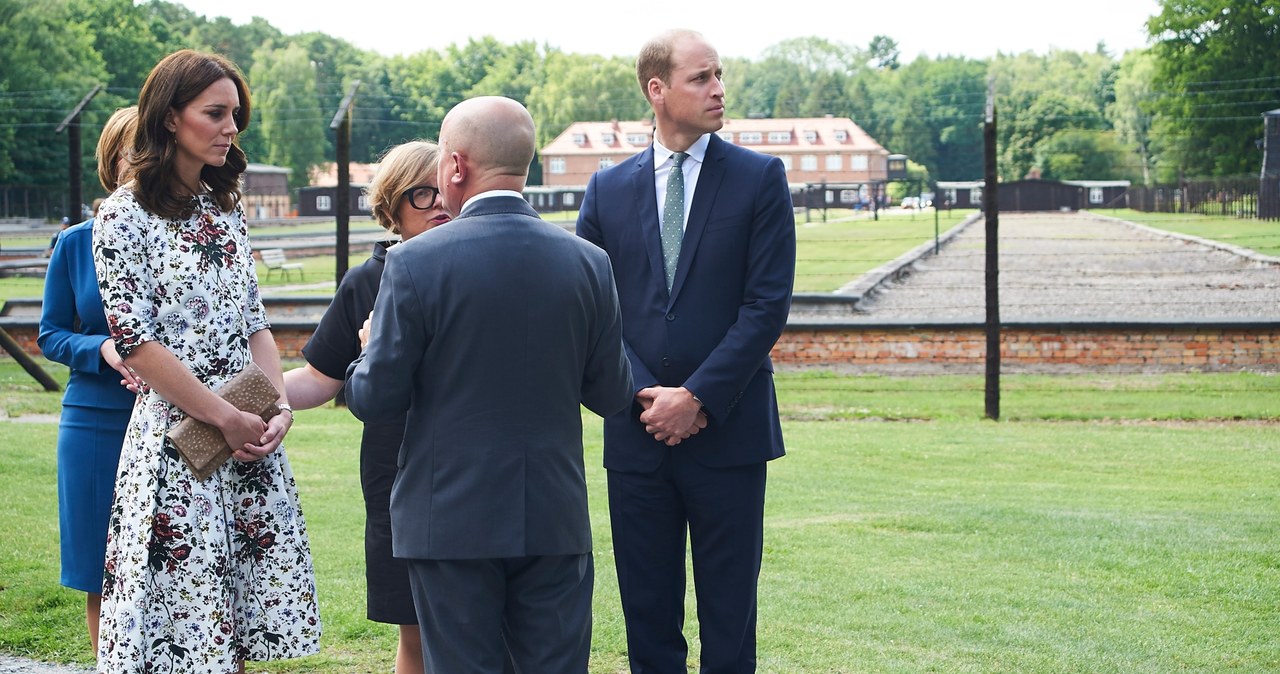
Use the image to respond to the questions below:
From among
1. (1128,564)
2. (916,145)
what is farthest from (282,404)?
(916,145)

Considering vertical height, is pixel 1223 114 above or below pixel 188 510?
above

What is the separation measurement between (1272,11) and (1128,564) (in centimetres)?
2687

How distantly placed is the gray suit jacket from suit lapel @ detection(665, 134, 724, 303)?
97 cm

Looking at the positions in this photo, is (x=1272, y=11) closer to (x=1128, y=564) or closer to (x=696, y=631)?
(x=1128, y=564)

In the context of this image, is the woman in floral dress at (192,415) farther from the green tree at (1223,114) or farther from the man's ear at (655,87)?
the green tree at (1223,114)

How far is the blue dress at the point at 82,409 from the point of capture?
3.62 metres

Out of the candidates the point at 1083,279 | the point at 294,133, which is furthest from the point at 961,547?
the point at 294,133

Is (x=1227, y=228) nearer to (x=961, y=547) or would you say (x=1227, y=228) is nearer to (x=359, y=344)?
Result: (x=961, y=547)

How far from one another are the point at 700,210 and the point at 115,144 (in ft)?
5.75

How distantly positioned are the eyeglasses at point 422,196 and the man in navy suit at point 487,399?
0.71 metres

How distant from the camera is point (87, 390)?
374 centimetres

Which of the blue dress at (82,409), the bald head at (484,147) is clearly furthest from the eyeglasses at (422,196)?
the blue dress at (82,409)

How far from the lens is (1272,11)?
2869cm

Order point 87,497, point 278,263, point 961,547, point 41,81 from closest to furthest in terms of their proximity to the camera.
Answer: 1. point 87,497
2. point 961,547
3. point 278,263
4. point 41,81
